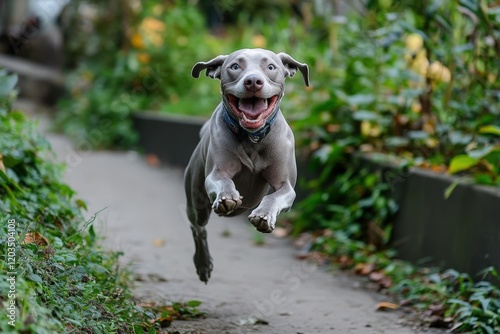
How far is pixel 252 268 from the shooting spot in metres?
6.32

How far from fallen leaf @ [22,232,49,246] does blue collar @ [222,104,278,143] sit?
1148 millimetres

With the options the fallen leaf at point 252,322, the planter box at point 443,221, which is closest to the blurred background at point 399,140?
the planter box at point 443,221


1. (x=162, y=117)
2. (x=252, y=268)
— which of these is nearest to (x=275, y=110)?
(x=252, y=268)

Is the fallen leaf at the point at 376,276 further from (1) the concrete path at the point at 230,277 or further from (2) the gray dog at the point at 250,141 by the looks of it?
(2) the gray dog at the point at 250,141

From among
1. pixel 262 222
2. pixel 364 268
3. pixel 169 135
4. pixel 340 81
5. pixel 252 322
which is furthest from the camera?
pixel 169 135

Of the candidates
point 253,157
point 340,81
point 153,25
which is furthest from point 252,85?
point 153,25

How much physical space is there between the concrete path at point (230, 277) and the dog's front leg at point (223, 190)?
0.56m

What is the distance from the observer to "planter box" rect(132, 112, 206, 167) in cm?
1086

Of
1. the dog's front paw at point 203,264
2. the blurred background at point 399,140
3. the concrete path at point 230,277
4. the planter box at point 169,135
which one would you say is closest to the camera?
the concrete path at point 230,277

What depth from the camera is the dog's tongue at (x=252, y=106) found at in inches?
153

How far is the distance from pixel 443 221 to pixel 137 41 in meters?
10.2

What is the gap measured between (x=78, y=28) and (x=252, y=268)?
Answer: 13.6 m

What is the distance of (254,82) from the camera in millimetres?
3787

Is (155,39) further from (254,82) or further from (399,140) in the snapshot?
(254,82)
